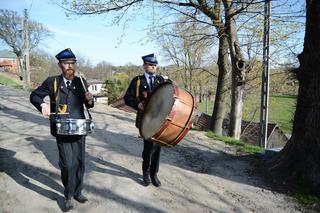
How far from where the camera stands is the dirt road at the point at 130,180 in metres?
4.20

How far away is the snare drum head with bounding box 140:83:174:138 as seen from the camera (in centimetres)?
412

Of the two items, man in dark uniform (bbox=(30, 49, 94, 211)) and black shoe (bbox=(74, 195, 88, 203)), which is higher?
man in dark uniform (bbox=(30, 49, 94, 211))

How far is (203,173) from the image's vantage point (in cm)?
553

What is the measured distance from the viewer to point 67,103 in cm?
395

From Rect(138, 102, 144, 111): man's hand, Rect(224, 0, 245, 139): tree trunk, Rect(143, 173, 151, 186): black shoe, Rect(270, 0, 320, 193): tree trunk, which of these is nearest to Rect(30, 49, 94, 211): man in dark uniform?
Rect(138, 102, 144, 111): man's hand

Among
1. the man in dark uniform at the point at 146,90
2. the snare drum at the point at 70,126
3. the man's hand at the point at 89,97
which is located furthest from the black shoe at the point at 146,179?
the man's hand at the point at 89,97

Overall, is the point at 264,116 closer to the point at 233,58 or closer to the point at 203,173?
the point at 233,58

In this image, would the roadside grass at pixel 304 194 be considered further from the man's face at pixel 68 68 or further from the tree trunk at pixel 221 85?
the tree trunk at pixel 221 85

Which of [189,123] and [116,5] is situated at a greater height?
[116,5]

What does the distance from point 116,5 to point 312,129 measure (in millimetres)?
7722

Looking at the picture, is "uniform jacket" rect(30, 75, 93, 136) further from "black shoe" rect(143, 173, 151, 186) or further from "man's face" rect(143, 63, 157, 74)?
"black shoe" rect(143, 173, 151, 186)

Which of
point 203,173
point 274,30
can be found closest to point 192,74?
point 274,30

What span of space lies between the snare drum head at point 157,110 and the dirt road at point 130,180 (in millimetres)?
995

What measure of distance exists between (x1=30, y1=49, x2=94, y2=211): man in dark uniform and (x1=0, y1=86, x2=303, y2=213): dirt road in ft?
1.48
